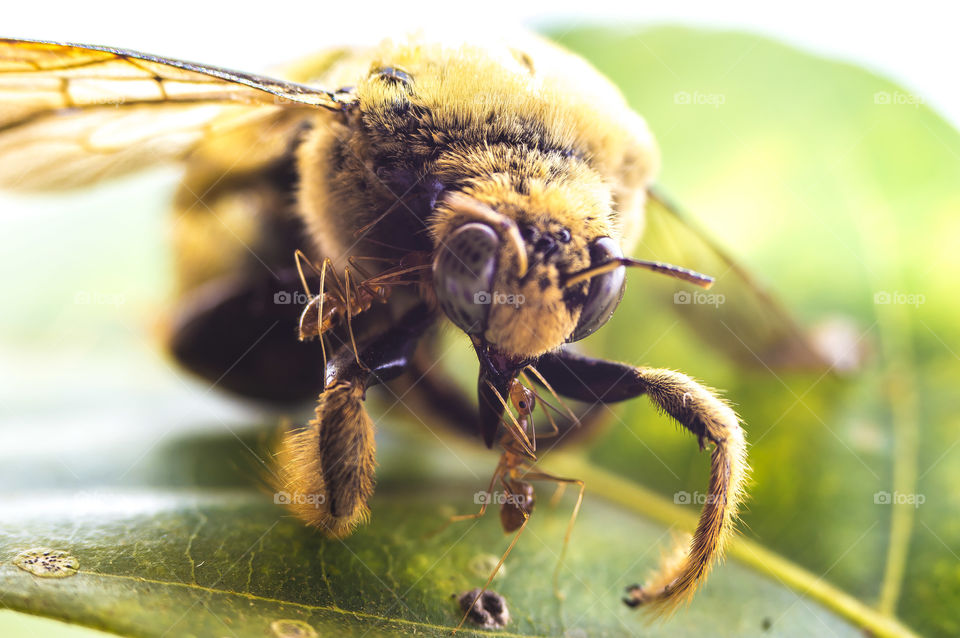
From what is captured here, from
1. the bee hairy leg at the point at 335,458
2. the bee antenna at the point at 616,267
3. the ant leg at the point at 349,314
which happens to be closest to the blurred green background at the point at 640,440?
the bee hairy leg at the point at 335,458

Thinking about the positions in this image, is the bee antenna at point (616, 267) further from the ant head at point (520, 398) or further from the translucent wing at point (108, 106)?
the translucent wing at point (108, 106)

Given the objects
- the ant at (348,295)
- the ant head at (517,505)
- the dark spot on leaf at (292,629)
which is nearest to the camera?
the dark spot on leaf at (292,629)

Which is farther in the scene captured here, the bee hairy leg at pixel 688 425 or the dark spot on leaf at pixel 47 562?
the bee hairy leg at pixel 688 425

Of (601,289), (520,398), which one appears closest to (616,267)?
(601,289)

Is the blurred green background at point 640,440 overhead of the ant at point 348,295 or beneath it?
beneath

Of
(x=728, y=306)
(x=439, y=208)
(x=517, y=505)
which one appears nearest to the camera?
(x=439, y=208)

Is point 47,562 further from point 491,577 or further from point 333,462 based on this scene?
point 491,577
